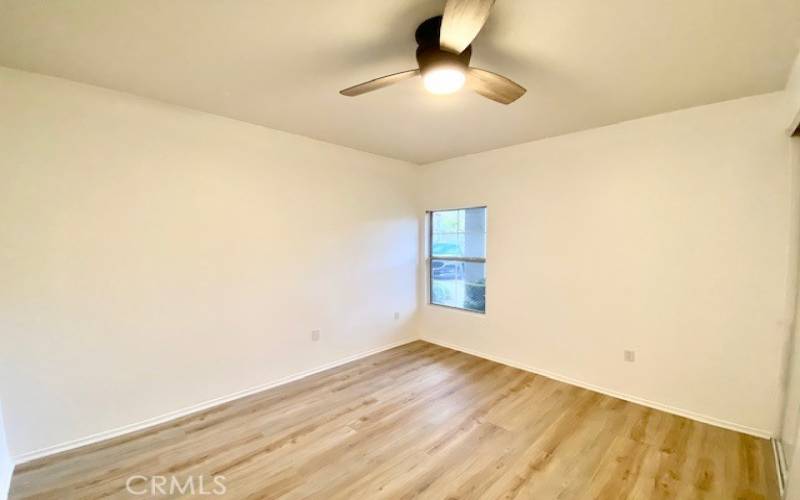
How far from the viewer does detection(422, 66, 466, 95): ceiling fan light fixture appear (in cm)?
155

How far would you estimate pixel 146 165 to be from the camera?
2.39 metres

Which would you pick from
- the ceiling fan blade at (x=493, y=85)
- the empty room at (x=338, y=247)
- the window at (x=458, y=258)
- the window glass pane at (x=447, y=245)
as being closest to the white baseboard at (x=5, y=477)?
the empty room at (x=338, y=247)

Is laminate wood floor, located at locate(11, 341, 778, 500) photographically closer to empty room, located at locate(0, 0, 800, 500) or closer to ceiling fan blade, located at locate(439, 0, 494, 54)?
empty room, located at locate(0, 0, 800, 500)

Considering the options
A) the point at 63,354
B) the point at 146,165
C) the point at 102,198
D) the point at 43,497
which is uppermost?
the point at 146,165

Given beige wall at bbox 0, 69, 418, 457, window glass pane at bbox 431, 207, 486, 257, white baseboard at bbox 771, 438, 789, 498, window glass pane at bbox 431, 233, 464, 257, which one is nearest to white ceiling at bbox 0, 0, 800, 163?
beige wall at bbox 0, 69, 418, 457

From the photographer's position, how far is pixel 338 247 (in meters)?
3.58

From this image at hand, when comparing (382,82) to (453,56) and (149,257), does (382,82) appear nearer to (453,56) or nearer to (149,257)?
(453,56)

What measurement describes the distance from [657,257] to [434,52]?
2458 millimetres

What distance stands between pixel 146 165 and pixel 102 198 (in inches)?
14.1

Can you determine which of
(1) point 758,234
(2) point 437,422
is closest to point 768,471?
(1) point 758,234

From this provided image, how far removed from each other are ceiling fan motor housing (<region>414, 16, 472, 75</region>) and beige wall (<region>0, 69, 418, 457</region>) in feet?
6.47

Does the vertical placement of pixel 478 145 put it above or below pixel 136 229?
above

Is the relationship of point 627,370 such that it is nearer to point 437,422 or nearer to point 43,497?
point 437,422

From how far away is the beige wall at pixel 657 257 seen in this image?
2270 mm
